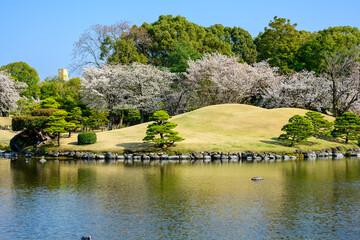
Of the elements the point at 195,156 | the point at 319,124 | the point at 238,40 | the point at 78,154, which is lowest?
the point at 195,156

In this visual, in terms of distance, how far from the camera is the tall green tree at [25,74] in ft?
310

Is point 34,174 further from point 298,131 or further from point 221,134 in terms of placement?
point 298,131

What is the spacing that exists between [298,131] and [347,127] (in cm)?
778

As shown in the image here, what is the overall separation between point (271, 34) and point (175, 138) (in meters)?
46.2

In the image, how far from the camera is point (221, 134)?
48.5 m

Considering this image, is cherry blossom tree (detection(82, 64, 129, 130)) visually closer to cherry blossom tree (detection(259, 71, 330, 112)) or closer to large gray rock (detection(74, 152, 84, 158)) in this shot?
cherry blossom tree (detection(259, 71, 330, 112))

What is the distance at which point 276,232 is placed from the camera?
14.9 meters

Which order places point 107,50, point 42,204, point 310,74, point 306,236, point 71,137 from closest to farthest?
point 306,236, point 42,204, point 71,137, point 310,74, point 107,50

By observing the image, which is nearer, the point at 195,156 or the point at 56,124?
the point at 195,156

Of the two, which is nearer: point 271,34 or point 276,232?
point 276,232

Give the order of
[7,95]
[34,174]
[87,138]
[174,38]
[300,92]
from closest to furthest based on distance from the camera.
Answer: [34,174] < [87,138] < [300,92] < [7,95] < [174,38]

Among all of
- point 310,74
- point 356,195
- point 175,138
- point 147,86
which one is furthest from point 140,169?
point 310,74

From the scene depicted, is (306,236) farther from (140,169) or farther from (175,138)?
(175,138)

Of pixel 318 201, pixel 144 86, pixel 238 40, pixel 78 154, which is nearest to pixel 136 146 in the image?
pixel 78 154
